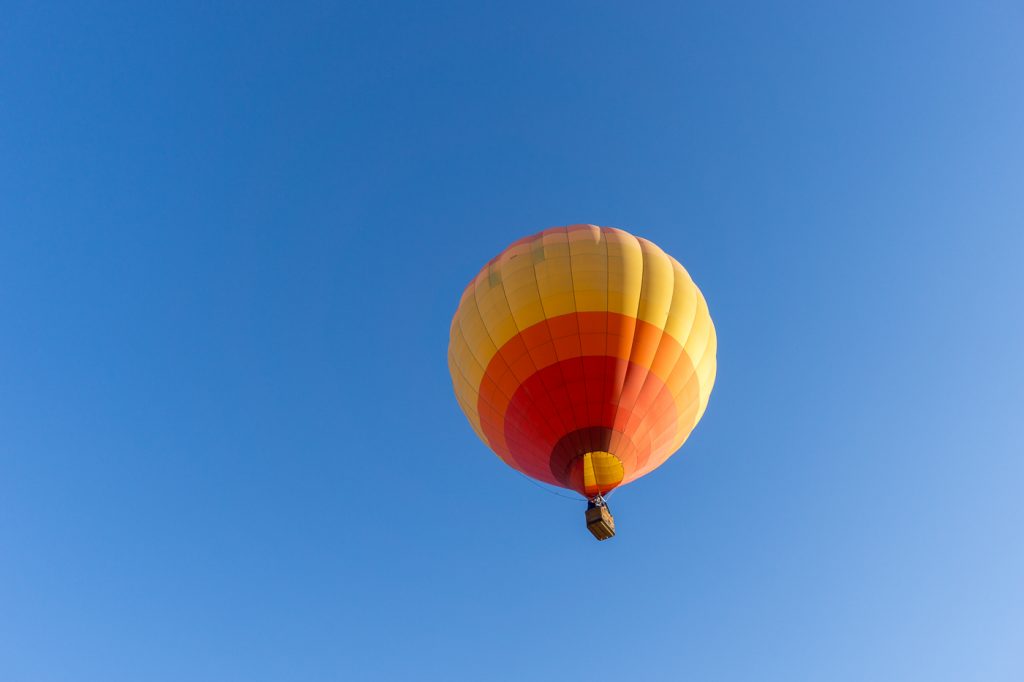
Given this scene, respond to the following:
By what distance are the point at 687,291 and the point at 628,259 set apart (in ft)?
5.51

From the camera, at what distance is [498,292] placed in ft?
42.3

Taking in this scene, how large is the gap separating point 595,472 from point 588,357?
2.43m

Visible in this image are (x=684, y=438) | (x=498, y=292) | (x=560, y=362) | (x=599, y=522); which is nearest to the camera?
(x=599, y=522)

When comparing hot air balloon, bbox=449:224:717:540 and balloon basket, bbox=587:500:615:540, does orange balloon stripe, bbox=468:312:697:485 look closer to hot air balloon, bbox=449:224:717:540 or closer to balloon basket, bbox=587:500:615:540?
hot air balloon, bbox=449:224:717:540

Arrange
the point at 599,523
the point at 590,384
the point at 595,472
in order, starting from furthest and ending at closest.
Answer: the point at 590,384
the point at 595,472
the point at 599,523

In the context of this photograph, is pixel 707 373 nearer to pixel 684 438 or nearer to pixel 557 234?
pixel 684 438

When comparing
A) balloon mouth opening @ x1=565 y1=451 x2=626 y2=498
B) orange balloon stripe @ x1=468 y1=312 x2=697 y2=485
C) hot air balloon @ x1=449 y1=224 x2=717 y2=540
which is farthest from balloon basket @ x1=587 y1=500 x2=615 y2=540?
orange balloon stripe @ x1=468 y1=312 x2=697 y2=485

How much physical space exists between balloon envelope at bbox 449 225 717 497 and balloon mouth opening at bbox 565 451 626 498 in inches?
0.8

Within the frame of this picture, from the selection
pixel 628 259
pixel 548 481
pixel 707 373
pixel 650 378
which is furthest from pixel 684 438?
pixel 628 259

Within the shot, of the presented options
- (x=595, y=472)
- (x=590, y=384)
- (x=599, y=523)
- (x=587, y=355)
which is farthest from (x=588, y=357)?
(x=599, y=523)

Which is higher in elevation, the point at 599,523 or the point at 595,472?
the point at 595,472

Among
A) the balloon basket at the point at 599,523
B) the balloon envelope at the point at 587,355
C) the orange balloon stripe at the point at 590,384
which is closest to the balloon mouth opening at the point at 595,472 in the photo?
the balloon envelope at the point at 587,355

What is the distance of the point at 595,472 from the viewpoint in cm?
1159

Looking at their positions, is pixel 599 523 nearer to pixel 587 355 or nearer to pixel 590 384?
pixel 590 384
